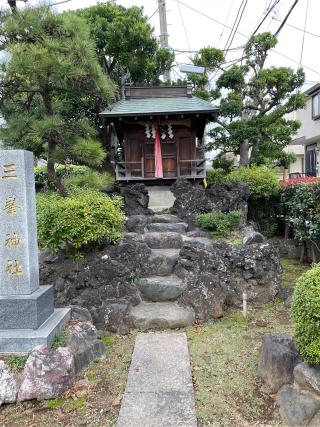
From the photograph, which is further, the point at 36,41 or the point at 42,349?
the point at 36,41

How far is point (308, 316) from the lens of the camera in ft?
9.56

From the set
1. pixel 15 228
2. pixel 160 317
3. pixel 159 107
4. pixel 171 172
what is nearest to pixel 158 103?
pixel 159 107

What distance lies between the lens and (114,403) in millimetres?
3262

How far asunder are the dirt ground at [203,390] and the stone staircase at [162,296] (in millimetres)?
282

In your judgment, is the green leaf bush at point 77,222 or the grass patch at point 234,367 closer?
the grass patch at point 234,367

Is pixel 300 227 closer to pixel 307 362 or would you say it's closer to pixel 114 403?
pixel 307 362

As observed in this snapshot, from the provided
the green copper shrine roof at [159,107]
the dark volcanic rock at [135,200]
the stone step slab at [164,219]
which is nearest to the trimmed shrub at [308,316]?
the stone step slab at [164,219]

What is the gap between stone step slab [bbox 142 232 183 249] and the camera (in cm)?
701

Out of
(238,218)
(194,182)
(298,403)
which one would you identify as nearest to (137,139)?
(194,182)

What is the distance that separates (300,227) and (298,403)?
16.7ft

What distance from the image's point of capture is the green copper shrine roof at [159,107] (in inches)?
396

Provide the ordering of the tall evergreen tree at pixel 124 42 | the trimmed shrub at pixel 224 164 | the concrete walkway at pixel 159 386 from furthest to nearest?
the trimmed shrub at pixel 224 164, the tall evergreen tree at pixel 124 42, the concrete walkway at pixel 159 386

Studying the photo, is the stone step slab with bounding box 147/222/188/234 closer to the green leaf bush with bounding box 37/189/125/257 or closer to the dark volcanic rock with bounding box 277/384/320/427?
the green leaf bush with bounding box 37/189/125/257

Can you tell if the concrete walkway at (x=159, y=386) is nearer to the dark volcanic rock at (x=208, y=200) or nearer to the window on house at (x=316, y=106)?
the dark volcanic rock at (x=208, y=200)
